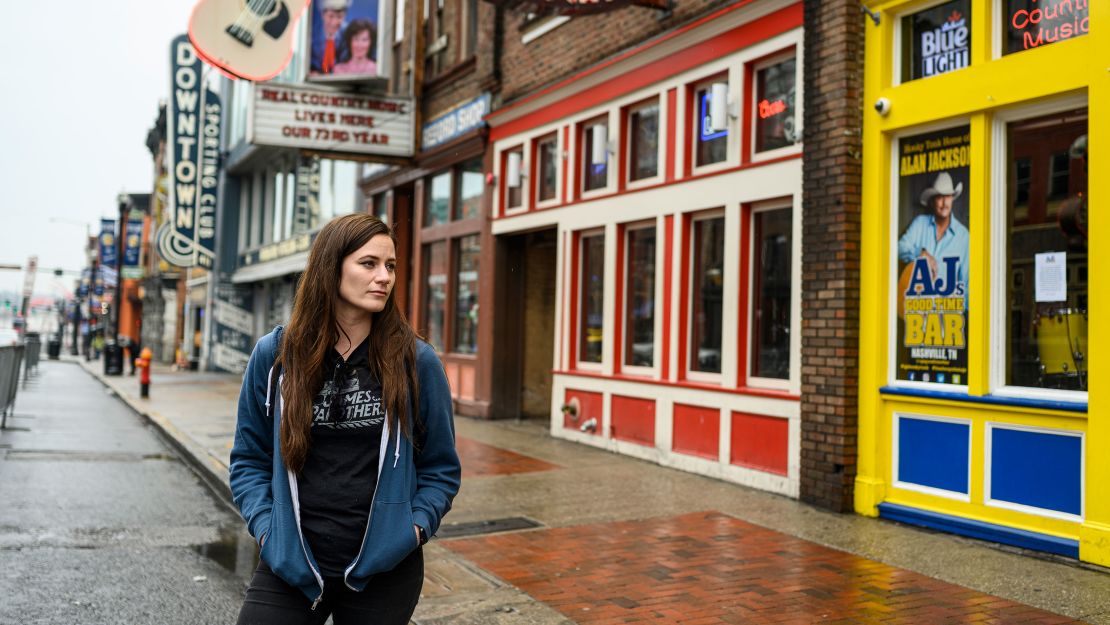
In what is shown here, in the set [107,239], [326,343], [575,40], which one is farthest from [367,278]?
[107,239]

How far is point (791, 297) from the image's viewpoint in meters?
8.74

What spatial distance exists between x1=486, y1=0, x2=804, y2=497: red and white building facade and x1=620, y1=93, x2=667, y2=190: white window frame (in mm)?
23

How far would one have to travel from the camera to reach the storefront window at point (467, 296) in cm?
1516

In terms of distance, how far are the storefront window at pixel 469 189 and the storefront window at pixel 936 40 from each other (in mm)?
8030

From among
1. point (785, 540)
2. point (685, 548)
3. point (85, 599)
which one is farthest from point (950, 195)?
point (85, 599)

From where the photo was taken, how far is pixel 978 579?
5773 mm

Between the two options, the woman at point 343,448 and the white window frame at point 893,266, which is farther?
the white window frame at point 893,266

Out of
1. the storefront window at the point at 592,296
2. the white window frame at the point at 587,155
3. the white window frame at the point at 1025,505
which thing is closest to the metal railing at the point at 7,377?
the storefront window at the point at 592,296

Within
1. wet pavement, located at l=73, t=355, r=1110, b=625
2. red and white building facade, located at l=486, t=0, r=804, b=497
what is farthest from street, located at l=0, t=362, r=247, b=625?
red and white building facade, located at l=486, t=0, r=804, b=497

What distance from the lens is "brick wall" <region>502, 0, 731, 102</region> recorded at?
1042 centimetres

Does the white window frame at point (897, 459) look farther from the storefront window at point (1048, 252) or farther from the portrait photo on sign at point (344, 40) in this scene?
the portrait photo on sign at point (344, 40)

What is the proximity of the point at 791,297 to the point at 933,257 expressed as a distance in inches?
61.3

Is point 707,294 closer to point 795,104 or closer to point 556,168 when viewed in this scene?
point 795,104

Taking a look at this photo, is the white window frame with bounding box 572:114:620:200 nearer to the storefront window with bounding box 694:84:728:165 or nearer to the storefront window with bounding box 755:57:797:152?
the storefront window with bounding box 694:84:728:165
